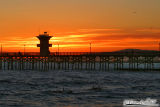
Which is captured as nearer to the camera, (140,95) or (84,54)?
(140,95)

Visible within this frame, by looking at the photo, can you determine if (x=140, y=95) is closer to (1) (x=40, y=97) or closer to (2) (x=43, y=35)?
(1) (x=40, y=97)

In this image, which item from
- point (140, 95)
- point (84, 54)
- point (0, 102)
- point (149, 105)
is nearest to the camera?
point (149, 105)

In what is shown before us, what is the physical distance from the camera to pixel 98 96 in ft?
112

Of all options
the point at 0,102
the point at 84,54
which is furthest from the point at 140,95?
the point at 84,54

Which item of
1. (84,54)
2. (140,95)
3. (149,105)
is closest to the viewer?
(149,105)

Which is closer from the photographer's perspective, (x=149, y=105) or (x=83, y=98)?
(x=149, y=105)

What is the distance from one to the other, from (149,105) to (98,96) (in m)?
7.59

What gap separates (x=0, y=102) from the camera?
30.4 metres

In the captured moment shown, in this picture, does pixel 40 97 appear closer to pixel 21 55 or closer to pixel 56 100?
pixel 56 100

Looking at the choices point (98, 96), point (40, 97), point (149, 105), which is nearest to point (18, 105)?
point (40, 97)

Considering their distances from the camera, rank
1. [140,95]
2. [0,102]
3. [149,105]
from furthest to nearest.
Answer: [140,95] → [0,102] → [149,105]

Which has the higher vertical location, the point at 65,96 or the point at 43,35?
the point at 43,35

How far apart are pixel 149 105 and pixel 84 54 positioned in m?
62.0

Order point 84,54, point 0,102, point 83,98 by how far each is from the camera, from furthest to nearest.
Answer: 1. point 84,54
2. point 83,98
3. point 0,102
